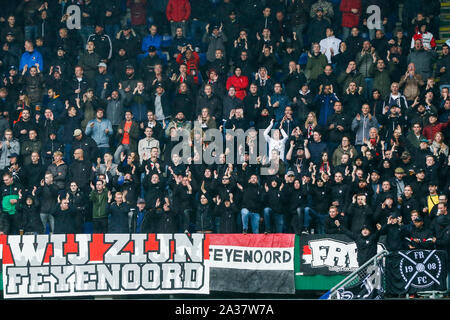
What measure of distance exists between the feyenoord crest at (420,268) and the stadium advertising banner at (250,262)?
7.82 ft

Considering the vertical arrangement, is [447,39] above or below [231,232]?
above

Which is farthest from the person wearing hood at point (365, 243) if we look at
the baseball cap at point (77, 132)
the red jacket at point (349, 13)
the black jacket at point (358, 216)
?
the red jacket at point (349, 13)

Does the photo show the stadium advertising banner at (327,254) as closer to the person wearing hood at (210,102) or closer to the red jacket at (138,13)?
the person wearing hood at (210,102)

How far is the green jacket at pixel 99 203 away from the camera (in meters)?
23.1

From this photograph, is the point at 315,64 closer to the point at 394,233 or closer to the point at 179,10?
the point at 179,10

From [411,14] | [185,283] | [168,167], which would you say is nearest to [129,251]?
[185,283]

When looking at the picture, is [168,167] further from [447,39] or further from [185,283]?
[447,39]

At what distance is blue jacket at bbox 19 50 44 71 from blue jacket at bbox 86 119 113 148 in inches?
111

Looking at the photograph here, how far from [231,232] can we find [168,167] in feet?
7.89

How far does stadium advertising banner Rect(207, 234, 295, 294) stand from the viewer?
21.4 metres

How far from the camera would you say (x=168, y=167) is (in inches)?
935

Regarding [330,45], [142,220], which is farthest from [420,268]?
[330,45]

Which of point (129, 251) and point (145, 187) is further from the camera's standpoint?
point (145, 187)

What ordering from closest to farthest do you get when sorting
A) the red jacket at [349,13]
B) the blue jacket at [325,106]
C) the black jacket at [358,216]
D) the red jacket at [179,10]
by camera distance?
the black jacket at [358,216], the blue jacket at [325,106], the red jacket at [349,13], the red jacket at [179,10]
